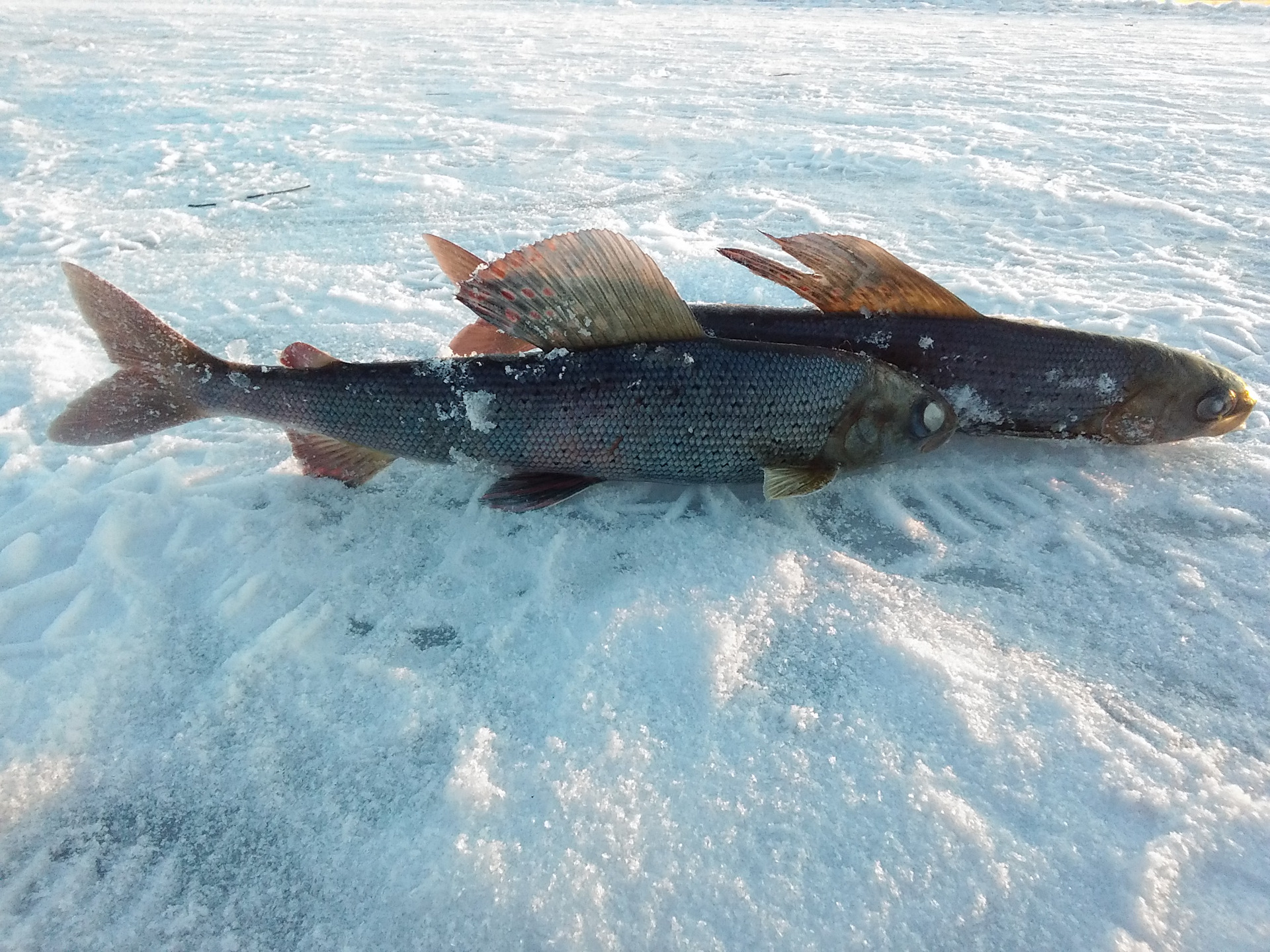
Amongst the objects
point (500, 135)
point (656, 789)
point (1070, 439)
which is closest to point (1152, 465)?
point (1070, 439)

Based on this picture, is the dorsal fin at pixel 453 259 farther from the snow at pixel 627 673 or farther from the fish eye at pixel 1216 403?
the fish eye at pixel 1216 403

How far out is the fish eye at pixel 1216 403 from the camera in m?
2.87

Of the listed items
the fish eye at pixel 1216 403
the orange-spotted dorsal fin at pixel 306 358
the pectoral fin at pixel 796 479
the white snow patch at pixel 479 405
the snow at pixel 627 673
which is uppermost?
the fish eye at pixel 1216 403

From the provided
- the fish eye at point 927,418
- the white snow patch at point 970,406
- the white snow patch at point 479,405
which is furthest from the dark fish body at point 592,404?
the white snow patch at point 970,406

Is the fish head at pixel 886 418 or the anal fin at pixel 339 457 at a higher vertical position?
the fish head at pixel 886 418

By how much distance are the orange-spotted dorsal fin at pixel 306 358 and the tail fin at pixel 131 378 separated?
8.6 inches

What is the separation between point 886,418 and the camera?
2.72 metres

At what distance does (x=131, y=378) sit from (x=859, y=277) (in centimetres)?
284

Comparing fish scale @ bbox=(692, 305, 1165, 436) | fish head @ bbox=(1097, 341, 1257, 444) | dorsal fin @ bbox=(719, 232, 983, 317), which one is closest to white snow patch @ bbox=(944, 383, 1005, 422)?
fish scale @ bbox=(692, 305, 1165, 436)

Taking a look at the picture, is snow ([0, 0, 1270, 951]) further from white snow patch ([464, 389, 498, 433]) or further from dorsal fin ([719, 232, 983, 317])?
dorsal fin ([719, 232, 983, 317])

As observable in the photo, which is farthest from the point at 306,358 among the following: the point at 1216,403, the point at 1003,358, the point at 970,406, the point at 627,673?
the point at 1216,403

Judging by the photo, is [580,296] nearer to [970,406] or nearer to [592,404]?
[592,404]

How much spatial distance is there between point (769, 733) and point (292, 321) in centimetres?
366

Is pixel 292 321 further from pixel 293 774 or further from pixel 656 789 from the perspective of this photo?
pixel 656 789
